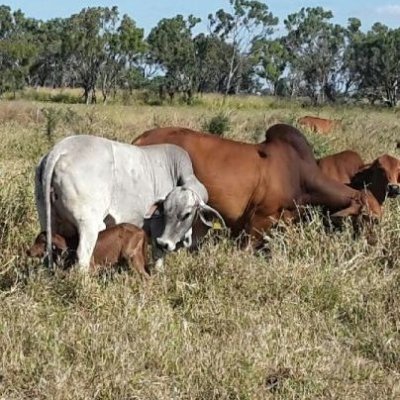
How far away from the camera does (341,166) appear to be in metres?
7.93

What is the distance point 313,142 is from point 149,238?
5.96m

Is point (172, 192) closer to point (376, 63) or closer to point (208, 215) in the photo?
point (208, 215)

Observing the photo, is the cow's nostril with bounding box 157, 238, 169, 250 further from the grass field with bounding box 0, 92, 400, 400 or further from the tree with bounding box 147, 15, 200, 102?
the tree with bounding box 147, 15, 200, 102

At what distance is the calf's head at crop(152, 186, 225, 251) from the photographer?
5.59m

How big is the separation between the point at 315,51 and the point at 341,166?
64.3 meters

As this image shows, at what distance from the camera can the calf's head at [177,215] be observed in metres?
5.59

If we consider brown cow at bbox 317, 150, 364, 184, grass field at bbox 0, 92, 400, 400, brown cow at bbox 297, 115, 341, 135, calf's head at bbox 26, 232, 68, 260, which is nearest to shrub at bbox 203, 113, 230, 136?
brown cow at bbox 297, 115, 341, 135

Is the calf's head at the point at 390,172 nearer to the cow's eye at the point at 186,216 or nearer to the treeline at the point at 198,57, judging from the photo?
the cow's eye at the point at 186,216

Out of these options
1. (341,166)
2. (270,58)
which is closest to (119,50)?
(270,58)

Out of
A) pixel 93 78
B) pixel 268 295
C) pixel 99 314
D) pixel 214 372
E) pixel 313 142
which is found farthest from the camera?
pixel 93 78

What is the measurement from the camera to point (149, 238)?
577 cm

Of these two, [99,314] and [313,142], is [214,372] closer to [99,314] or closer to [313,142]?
[99,314]

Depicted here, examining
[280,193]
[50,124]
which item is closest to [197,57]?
[50,124]

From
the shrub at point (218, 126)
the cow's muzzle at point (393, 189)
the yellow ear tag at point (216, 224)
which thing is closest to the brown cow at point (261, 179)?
the cow's muzzle at point (393, 189)
